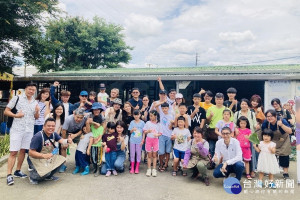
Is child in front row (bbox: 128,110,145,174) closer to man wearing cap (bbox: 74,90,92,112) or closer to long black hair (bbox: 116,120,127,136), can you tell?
long black hair (bbox: 116,120,127,136)

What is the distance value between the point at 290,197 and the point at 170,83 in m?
6.95

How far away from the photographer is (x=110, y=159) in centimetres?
448

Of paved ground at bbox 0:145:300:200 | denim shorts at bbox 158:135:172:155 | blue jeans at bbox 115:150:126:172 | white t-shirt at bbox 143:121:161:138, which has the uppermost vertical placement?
white t-shirt at bbox 143:121:161:138

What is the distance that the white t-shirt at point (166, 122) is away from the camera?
4660 mm

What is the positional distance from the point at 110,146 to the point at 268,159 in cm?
305

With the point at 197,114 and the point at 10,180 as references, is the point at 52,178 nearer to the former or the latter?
the point at 10,180

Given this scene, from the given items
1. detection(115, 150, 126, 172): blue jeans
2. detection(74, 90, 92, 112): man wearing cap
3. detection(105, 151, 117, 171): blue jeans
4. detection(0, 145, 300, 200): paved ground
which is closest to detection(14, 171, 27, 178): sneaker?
detection(0, 145, 300, 200): paved ground

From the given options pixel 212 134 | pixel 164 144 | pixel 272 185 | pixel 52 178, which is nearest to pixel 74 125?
pixel 52 178

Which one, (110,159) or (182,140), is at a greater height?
(182,140)

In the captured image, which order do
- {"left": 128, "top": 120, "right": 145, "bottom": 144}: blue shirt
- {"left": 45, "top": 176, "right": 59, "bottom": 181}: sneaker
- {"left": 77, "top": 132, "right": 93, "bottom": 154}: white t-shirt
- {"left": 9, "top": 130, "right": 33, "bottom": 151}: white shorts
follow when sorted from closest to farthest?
{"left": 9, "top": 130, "right": 33, "bottom": 151}: white shorts
{"left": 45, "top": 176, "right": 59, "bottom": 181}: sneaker
{"left": 77, "top": 132, "right": 93, "bottom": 154}: white t-shirt
{"left": 128, "top": 120, "right": 145, "bottom": 144}: blue shirt

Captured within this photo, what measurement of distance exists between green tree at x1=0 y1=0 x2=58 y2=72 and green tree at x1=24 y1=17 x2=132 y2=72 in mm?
10193

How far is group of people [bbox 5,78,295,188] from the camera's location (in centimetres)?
388

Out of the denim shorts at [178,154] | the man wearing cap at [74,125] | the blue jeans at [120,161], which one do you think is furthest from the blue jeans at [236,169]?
the man wearing cap at [74,125]

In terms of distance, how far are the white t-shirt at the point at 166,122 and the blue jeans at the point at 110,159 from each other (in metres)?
1.16
